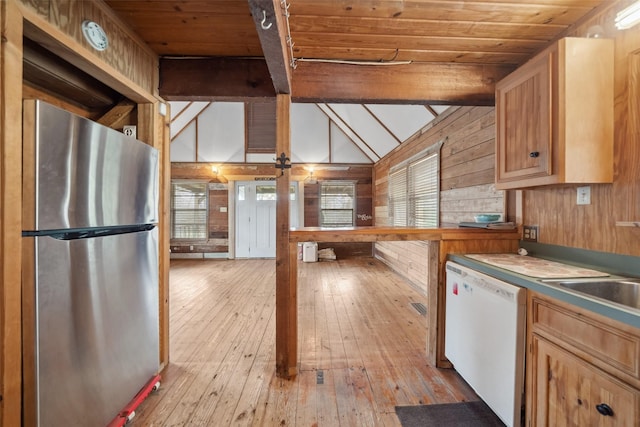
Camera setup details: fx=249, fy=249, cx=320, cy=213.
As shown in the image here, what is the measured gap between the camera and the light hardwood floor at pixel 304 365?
59.2 inches

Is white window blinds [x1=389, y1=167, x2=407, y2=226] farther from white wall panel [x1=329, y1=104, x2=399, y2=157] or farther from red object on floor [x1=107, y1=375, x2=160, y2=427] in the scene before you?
red object on floor [x1=107, y1=375, x2=160, y2=427]

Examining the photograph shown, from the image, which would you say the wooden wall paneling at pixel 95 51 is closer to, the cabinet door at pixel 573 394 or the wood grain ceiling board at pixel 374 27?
the wood grain ceiling board at pixel 374 27

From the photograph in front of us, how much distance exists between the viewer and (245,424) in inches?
55.9

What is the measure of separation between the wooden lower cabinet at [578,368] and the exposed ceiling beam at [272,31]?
1.72 m

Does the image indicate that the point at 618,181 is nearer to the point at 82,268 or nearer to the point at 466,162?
the point at 466,162

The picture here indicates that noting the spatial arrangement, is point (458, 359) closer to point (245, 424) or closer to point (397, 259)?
point (245, 424)

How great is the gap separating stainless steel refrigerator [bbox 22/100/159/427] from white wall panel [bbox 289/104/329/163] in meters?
4.82

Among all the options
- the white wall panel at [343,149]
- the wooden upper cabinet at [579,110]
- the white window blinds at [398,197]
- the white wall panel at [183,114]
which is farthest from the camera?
the white wall panel at [343,149]

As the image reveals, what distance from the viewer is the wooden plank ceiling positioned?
4.63ft

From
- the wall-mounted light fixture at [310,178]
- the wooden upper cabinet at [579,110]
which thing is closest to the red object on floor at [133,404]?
the wooden upper cabinet at [579,110]

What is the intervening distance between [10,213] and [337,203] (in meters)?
5.73

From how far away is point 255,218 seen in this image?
6.32m

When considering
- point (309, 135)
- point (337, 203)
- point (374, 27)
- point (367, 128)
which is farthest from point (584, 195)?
point (309, 135)

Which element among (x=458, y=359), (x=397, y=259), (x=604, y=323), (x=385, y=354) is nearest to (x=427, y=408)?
(x=458, y=359)
